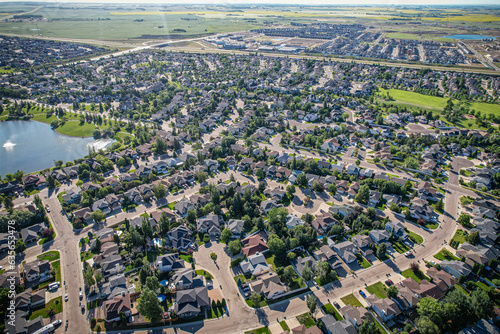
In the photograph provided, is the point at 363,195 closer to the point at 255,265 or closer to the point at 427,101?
the point at 255,265

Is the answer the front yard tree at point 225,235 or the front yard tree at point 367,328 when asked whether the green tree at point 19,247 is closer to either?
the front yard tree at point 225,235

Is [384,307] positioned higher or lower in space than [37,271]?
lower

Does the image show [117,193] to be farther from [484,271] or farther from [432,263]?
[484,271]

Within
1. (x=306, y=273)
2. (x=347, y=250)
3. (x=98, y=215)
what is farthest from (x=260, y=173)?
(x=98, y=215)

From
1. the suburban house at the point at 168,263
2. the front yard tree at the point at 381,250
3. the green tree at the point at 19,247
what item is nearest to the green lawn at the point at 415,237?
the front yard tree at the point at 381,250

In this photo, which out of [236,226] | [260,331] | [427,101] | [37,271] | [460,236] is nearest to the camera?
[260,331]

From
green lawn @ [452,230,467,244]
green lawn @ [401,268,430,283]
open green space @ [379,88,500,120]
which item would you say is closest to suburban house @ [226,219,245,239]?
green lawn @ [401,268,430,283]

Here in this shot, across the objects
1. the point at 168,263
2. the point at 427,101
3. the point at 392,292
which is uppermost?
the point at 427,101
